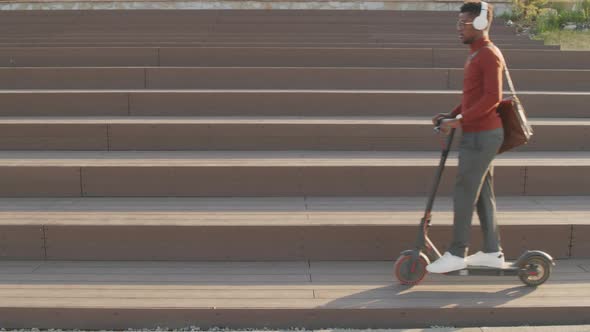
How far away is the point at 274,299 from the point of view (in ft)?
12.0

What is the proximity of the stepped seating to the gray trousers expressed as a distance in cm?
35

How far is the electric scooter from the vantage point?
3.71m

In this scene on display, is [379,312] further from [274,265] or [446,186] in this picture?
[446,186]

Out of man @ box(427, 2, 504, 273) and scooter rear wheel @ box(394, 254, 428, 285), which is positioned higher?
man @ box(427, 2, 504, 273)

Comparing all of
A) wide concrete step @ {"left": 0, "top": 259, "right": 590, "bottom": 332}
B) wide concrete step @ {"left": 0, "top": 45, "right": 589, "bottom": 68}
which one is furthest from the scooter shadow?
wide concrete step @ {"left": 0, "top": 45, "right": 589, "bottom": 68}

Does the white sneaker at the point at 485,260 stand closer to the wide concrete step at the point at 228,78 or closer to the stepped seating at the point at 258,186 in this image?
the stepped seating at the point at 258,186

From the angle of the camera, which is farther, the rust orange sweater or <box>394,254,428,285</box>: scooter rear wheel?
<box>394,254,428,285</box>: scooter rear wheel

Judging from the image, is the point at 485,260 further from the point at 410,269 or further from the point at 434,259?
the point at 410,269

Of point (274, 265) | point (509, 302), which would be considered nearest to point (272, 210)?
point (274, 265)

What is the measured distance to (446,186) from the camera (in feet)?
16.0

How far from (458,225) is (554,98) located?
319 cm

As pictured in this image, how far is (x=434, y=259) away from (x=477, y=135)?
2.64 ft

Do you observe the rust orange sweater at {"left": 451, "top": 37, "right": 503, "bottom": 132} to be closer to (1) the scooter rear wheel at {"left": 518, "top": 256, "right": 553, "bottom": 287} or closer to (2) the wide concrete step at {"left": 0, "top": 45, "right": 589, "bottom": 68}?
(1) the scooter rear wheel at {"left": 518, "top": 256, "right": 553, "bottom": 287}

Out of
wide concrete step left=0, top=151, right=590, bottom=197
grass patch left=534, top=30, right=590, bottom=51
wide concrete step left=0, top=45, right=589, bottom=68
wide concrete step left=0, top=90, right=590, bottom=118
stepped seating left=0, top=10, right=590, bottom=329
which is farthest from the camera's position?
grass patch left=534, top=30, right=590, bottom=51
